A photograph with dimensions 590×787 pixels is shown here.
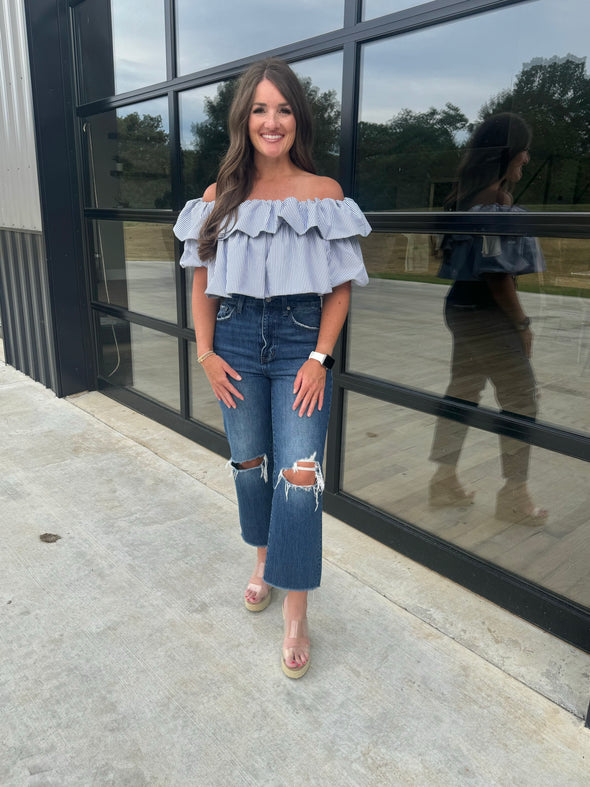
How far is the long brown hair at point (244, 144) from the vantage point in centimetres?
166

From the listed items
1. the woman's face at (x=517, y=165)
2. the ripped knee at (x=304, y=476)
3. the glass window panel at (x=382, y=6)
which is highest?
the glass window panel at (x=382, y=6)

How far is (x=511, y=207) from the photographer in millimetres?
1837

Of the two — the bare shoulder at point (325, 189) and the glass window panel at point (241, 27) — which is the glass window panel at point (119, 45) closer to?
the glass window panel at point (241, 27)

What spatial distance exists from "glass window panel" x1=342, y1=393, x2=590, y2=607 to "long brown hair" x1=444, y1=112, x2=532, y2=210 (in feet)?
2.64

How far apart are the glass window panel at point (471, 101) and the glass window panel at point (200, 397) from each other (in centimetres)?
155

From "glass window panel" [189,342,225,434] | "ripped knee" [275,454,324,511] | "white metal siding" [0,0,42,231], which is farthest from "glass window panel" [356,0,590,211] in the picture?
"white metal siding" [0,0,42,231]

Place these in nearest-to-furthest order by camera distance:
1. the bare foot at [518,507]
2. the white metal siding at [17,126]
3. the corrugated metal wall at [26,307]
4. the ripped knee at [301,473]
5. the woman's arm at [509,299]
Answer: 1. the ripped knee at [301,473]
2. the woman's arm at [509,299]
3. the bare foot at [518,507]
4. the white metal siding at [17,126]
5. the corrugated metal wall at [26,307]

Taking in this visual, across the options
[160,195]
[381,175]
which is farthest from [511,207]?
[160,195]

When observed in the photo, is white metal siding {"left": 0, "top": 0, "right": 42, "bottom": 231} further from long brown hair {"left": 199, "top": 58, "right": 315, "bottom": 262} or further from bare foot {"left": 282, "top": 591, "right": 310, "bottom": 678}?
bare foot {"left": 282, "top": 591, "right": 310, "bottom": 678}

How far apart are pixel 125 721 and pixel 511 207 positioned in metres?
1.79

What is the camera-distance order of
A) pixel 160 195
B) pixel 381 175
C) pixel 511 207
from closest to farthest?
pixel 511 207 < pixel 381 175 < pixel 160 195

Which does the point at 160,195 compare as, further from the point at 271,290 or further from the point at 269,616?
the point at 269,616

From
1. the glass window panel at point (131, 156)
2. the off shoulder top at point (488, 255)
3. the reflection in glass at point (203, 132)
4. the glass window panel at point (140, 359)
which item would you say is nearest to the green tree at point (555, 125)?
the off shoulder top at point (488, 255)

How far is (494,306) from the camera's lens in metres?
2.03
